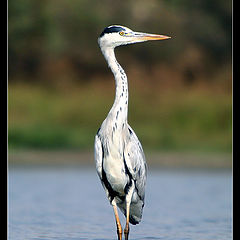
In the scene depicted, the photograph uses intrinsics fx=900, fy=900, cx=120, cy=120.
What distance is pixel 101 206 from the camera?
11328 millimetres

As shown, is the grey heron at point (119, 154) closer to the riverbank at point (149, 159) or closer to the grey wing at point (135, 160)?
the grey wing at point (135, 160)

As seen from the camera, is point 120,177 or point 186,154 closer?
point 120,177

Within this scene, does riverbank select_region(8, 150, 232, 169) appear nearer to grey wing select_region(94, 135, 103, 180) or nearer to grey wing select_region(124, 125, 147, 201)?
grey wing select_region(124, 125, 147, 201)

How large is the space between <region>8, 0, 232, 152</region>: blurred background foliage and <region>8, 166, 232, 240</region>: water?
3.64 metres

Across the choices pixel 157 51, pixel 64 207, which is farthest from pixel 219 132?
pixel 64 207

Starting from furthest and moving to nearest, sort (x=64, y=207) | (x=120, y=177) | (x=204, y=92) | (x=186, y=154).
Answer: (x=204, y=92)
(x=186, y=154)
(x=64, y=207)
(x=120, y=177)

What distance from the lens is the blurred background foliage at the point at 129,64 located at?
18.8 m

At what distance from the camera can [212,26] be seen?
21.5m

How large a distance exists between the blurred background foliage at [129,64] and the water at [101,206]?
3638mm

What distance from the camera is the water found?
360 inches

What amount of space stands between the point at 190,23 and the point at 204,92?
206cm
